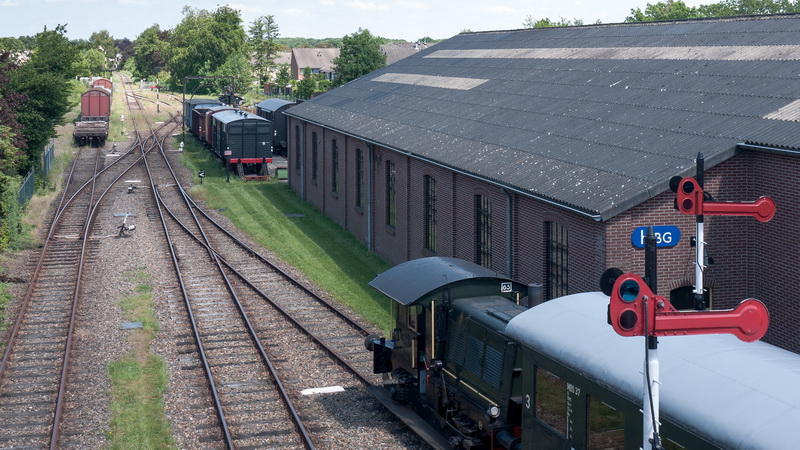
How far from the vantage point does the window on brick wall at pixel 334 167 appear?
3953cm

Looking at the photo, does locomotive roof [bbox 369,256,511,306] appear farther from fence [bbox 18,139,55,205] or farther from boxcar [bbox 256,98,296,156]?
boxcar [bbox 256,98,296,156]

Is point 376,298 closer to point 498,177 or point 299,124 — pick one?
point 498,177

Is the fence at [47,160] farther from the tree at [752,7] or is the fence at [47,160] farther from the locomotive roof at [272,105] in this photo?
the tree at [752,7]

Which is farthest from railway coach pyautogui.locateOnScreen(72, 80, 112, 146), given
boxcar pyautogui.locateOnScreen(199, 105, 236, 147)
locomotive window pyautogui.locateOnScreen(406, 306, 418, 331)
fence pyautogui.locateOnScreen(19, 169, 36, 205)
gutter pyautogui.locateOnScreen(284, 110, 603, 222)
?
locomotive window pyautogui.locateOnScreen(406, 306, 418, 331)

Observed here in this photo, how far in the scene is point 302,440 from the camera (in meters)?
16.5

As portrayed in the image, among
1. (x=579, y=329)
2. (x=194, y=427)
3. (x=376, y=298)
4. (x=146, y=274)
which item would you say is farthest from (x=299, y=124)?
(x=579, y=329)

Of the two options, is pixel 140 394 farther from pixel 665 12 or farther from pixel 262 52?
pixel 262 52

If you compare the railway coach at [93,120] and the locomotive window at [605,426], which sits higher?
the railway coach at [93,120]

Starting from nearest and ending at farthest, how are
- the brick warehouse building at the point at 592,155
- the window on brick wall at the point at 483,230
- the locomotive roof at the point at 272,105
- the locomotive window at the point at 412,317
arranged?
the locomotive window at the point at 412,317 → the brick warehouse building at the point at 592,155 → the window on brick wall at the point at 483,230 → the locomotive roof at the point at 272,105

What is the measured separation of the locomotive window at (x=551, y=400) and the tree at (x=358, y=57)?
74926 mm

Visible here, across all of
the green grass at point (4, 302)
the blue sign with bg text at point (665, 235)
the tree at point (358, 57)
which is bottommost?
the green grass at point (4, 302)

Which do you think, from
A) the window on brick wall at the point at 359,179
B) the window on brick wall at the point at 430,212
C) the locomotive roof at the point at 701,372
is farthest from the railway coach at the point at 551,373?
the window on brick wall at the point at 359,179

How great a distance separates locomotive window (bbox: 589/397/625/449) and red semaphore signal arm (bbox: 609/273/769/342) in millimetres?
2291

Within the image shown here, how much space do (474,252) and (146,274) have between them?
11.7 metres
